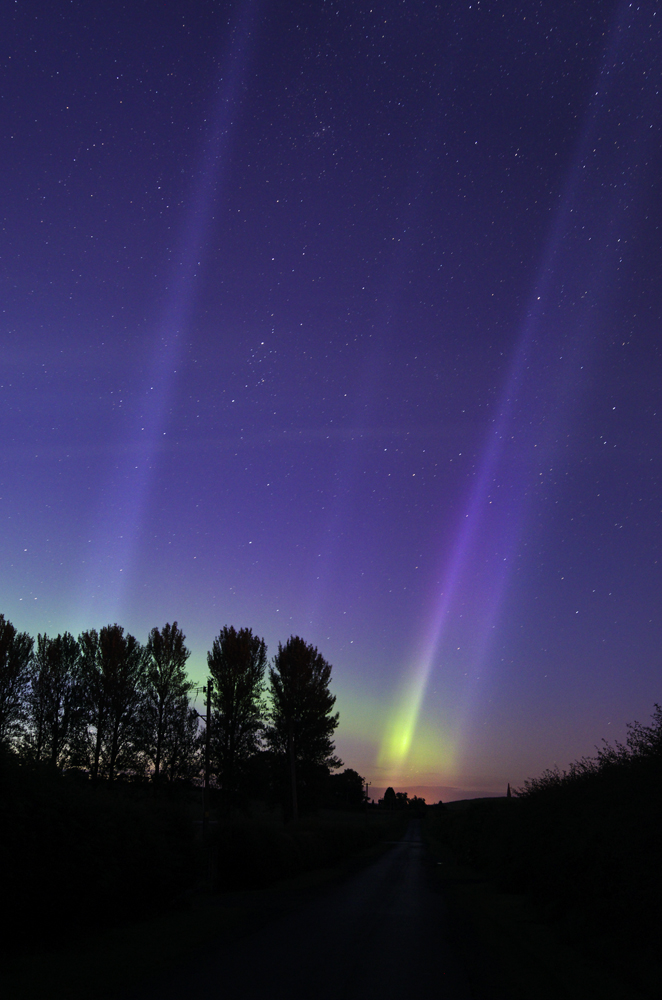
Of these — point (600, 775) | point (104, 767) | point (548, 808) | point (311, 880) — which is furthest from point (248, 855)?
point (104, 767)

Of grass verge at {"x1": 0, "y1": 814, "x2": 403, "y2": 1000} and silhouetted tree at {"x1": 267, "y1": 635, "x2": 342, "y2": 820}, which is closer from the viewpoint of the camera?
grass verge at {"x1": 0, "y1": 814, "x2": 403, "y2": 1000}

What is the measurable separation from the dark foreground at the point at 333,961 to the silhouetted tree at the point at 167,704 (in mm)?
25744

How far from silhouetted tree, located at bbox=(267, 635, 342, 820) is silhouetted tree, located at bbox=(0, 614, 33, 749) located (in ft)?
59.2

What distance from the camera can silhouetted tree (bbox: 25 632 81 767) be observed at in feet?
127

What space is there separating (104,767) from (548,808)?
28.5 m

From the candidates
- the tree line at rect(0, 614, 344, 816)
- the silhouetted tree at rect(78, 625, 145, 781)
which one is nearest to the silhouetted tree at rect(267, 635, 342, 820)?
the tree line at rect(0, 614, 344, 816)

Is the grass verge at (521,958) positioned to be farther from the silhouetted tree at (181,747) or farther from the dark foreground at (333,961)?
the silhouetted tree at (181,747)

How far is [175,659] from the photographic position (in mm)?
44406

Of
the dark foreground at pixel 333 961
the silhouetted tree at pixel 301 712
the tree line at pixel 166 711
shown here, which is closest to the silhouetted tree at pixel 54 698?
the tree line at pixel 166 711

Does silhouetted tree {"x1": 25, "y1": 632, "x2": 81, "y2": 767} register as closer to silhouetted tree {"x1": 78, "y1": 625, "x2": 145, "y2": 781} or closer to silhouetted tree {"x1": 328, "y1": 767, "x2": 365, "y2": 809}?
silhouetted tree {"x1": 78, "y1": 625, "x2": 145, "y2": 781}

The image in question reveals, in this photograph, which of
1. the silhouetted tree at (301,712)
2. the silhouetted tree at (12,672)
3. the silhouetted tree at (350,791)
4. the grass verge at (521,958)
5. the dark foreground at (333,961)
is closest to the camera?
the dark foreground at (333,961)

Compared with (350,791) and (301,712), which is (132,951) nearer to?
(301,712)

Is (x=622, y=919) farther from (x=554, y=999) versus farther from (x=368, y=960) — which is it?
(x=368, y=960)

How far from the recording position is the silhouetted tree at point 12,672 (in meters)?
37.0
